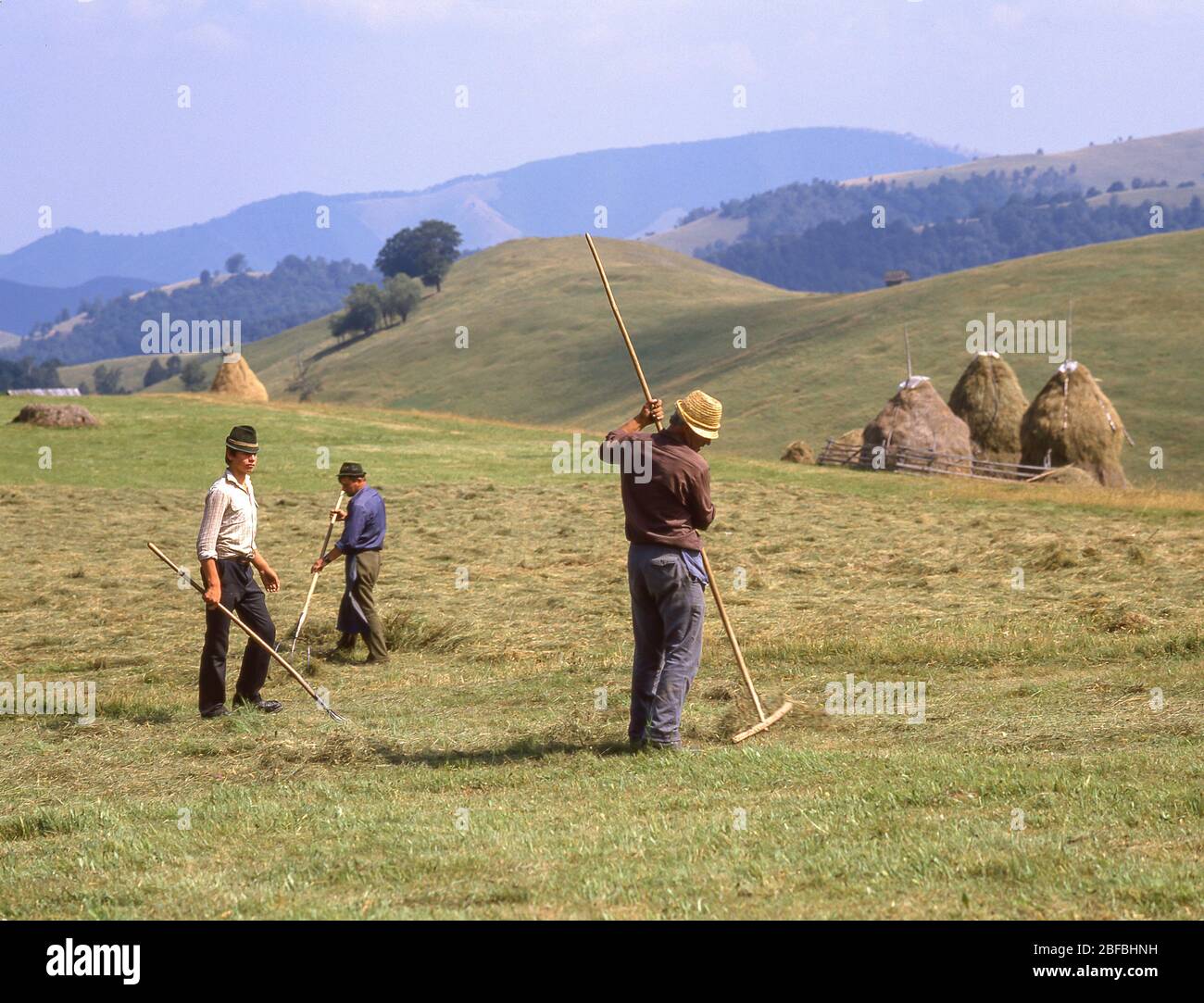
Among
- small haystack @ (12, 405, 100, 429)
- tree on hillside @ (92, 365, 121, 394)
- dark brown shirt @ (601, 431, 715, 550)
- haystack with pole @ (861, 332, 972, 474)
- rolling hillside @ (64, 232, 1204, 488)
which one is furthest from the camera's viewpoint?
tree on hillside @ (92, 365, 121, 394)

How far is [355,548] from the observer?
14055 millimetres

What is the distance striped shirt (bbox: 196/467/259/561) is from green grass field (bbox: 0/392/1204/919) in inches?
54.6

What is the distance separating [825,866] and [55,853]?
13.4ft

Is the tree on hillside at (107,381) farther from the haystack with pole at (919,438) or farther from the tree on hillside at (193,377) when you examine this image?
the haystack with pole at (919,438)

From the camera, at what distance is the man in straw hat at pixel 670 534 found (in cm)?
908

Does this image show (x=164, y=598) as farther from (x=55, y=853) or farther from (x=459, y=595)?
(x=55, y=853)

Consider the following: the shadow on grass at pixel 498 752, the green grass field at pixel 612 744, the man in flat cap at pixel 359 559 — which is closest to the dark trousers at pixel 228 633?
the green grass field at pixel 612 744

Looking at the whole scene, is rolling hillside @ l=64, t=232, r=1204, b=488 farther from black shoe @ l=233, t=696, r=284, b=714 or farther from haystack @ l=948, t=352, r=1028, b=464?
black shoe @ l=233, t=696, r=284, b=714

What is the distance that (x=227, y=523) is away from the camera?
10992mm

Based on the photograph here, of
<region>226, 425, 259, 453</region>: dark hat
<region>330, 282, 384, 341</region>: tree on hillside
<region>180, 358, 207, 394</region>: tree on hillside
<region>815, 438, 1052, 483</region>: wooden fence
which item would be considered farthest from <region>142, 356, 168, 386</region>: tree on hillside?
<region>226, 425, 259, 453</region>: dark hat

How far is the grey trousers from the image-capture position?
9133 mm

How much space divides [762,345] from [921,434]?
5914cm

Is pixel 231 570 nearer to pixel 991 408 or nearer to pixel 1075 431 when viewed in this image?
pixel 1075 431

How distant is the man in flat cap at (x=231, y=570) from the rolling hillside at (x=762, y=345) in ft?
143
